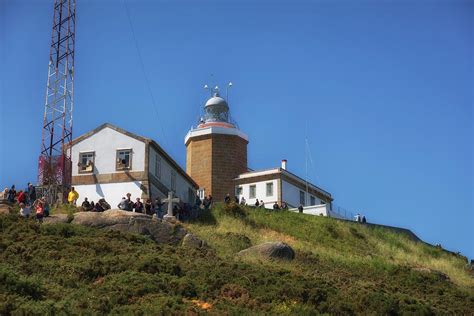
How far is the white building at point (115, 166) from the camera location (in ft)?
155

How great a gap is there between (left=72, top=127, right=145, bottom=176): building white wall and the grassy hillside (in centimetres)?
682

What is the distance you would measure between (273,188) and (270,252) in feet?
83.0

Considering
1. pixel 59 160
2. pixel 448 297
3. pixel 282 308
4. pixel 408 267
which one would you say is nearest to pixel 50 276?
pixel 282 308

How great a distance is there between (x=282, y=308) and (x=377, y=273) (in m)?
13.9

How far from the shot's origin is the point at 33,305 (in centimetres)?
2189

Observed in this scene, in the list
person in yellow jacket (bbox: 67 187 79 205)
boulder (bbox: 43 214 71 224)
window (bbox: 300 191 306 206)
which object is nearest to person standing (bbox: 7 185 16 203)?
person in yellow jacket (bbox: 67 187 79 205)

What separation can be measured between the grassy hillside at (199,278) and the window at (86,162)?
27.8 ft

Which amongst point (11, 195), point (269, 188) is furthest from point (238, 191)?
point (11, 195)

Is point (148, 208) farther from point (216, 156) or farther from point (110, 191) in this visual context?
point (216, 156)

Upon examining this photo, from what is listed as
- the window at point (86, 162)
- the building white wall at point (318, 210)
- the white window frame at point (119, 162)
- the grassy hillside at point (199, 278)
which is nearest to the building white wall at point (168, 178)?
the white window frame at point (119, 162)

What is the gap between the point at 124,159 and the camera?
1902 inches

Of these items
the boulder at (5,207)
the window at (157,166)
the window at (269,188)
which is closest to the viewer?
the boulder at (5,207)

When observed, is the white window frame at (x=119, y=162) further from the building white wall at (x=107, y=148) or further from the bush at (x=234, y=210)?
the bush at (x=234, y=210)

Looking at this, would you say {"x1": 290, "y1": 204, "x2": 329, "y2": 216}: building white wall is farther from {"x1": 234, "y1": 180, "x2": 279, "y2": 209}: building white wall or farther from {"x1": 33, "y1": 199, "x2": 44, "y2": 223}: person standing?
{"x1": 33, "y1": 199, "x2": 44, "y2": 223}: person standing
